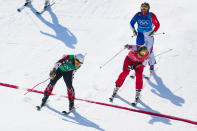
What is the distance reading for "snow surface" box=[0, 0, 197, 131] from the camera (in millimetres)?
6914

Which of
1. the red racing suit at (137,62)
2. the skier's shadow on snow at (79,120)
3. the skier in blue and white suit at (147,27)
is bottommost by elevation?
the skier's shadow on snow at (79,120)

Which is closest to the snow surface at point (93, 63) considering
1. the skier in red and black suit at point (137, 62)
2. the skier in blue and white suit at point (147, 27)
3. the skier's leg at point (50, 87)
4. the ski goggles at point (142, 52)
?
the skier's leg at point (50, 87)

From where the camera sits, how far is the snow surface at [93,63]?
6914 millimetres

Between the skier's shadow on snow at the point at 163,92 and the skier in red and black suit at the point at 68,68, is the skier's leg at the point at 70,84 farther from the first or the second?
the skier's shadow on snow at the point at 163,92

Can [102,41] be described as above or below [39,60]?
above

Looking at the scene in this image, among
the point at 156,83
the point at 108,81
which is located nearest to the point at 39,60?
the point at 108,81

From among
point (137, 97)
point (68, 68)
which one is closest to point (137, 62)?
point (137, 97)

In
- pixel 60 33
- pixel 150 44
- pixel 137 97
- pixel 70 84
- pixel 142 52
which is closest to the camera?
pixel 142 52

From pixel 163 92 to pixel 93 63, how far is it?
2.51 m

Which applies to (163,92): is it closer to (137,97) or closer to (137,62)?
(137,97)

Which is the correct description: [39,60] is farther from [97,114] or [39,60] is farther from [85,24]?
[97,114]

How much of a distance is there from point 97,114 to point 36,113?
1.57 meters

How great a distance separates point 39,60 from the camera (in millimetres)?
9344

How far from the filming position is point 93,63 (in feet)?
29.8
